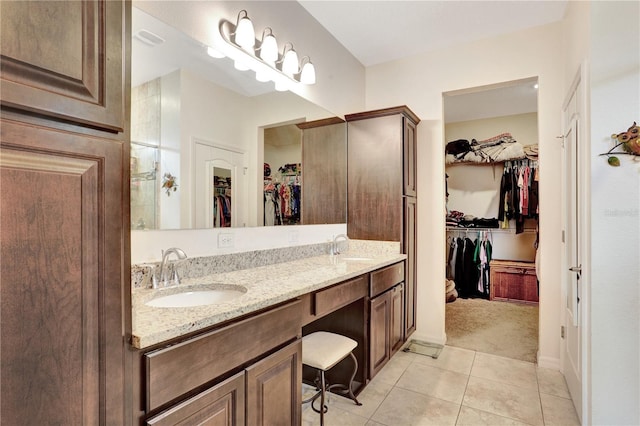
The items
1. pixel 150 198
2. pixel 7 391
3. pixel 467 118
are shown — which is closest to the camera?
pixel 7 391

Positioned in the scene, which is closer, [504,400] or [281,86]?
[504,400]

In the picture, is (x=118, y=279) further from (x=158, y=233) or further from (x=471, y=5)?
(x=471, y=5)

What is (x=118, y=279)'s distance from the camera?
838mm

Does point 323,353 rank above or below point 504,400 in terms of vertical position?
above

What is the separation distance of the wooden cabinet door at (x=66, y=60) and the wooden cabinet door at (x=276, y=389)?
969mm

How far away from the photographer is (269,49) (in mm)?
2072

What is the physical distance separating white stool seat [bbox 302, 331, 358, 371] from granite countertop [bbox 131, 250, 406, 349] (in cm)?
39

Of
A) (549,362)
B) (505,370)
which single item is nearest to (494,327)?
Answer: (549,362)

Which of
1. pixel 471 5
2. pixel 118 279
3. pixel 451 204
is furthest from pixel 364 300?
pixel 451 204

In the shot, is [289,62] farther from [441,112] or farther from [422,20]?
[441,112]

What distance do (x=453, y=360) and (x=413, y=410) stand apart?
886 mm

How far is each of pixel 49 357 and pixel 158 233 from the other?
2.83 feet

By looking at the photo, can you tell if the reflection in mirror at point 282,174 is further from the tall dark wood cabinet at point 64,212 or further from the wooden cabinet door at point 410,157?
the tall dark wood cabinet at point 64,212

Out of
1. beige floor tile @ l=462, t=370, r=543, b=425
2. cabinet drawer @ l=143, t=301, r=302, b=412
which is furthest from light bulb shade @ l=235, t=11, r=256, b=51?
beige floor tile @ l=462, t=370, r=543, b=425
